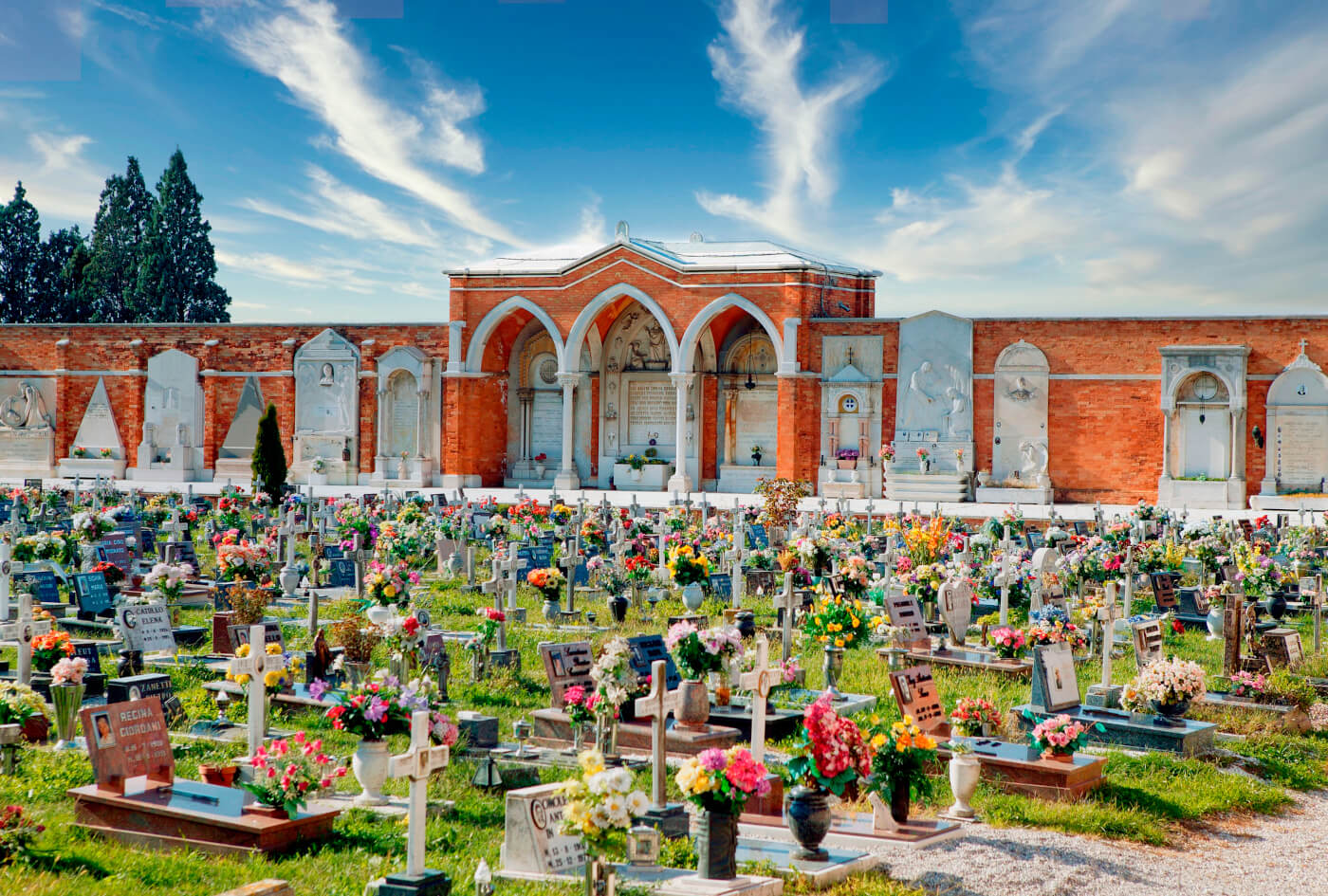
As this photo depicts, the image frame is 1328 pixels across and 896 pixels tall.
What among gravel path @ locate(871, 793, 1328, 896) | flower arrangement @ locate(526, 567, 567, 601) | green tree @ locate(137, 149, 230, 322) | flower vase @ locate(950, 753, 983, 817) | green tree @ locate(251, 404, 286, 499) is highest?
green tree @ locate(137, 149, 230, 322)

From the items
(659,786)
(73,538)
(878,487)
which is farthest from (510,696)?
(878,487)

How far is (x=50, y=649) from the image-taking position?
33.6 feet

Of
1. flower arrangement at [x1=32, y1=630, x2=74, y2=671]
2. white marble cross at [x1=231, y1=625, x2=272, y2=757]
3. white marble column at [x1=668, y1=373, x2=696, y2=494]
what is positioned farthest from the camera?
white marble column at [x1=668, y1=373, x2=696, y2=494]

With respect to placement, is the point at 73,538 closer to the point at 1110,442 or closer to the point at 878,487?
the point at 878,487

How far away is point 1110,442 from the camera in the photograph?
3128cm

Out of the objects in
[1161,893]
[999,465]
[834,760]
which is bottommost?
[1161,893]

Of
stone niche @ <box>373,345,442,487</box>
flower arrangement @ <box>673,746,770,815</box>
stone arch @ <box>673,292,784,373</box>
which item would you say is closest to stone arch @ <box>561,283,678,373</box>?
stone arch @ <box>673,292,784,373</box>

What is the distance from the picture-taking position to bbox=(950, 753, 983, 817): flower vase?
7977 millimetres

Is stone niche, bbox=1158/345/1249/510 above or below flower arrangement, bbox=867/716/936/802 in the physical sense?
above

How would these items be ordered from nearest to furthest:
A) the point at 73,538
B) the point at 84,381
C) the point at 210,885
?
the point at 210,885
the point at 73,538
the point at 84,381

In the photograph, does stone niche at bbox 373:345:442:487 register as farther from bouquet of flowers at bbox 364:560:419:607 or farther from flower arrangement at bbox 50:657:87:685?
flower arrangement at bbox 50:657:87:685

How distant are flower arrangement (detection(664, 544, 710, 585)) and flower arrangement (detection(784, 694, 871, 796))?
28.8 ft

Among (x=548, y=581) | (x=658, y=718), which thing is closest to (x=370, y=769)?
(x=658, y=718)

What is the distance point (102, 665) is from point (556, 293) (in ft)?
83.5
